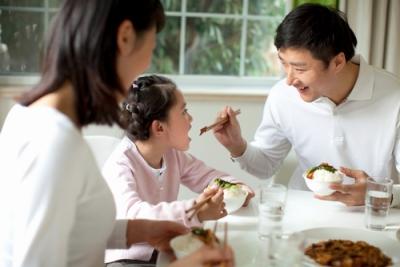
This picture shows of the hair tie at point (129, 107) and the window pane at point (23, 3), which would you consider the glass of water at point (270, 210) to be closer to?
the hair tie at point (129, 107)

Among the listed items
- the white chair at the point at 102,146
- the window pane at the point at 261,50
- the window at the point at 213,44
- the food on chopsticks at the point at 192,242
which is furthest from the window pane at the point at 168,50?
the food on chopsticks at the point at 192,242

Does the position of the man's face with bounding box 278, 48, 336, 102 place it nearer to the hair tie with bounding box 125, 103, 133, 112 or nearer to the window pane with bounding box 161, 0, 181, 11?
the hair tie with bounding box 125, 103, 133, 112

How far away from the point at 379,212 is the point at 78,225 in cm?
Answer: 83

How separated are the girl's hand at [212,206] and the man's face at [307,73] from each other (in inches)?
25.7

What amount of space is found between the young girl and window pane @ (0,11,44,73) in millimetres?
1276

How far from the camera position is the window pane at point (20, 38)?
2906 millimetres

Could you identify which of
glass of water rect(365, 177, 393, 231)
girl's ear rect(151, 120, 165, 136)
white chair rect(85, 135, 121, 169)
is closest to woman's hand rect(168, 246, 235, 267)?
glass of water rect(365, 177, 393, 231)

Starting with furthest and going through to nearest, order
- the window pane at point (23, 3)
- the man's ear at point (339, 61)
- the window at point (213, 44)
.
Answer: the window at point (213, 44)
the window pane at point (23, 3)
the man's ear at point (339, 61)

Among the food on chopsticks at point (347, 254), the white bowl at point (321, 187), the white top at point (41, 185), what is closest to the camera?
the white top at point (41, 185)

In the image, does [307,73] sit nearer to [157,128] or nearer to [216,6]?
[157,128]

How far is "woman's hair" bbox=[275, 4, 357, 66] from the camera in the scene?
6.23ft

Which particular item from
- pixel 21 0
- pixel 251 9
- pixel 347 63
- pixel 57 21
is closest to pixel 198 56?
pixel 251 9

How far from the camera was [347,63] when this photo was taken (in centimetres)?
206

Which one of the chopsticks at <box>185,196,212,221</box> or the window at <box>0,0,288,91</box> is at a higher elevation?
the window at <box>0,0,288,91</box>
